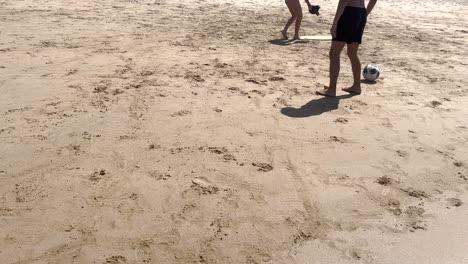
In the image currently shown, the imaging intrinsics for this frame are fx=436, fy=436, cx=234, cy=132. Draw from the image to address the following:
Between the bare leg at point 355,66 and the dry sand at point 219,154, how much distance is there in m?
0.16

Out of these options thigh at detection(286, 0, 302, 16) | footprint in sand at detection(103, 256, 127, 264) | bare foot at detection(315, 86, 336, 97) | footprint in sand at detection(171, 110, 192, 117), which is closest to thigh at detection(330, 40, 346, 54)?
bare foot at detection(315, 86, 336, 97)

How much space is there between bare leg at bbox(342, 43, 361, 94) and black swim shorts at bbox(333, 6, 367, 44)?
0.17m

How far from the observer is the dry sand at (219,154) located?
2.81 metres

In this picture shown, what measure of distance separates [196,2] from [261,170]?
864 centimetres

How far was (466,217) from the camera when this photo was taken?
126 inches

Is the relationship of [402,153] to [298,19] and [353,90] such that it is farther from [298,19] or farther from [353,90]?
[298,19]

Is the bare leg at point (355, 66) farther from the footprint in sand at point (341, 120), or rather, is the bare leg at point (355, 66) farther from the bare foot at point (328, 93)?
the footprint in sand at point (341, 120)

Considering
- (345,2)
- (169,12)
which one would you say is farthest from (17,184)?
(169,12)

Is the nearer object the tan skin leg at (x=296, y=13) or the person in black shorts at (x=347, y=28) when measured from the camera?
the person in black shorts at (x=347, y=28)

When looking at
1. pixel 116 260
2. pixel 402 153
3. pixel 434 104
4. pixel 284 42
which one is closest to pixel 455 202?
pixel 402 153

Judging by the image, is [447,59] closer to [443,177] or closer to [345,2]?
[345,2]

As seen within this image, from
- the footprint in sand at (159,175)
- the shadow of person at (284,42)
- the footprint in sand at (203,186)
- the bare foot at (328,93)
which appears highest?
the shadow of person at (284,42)

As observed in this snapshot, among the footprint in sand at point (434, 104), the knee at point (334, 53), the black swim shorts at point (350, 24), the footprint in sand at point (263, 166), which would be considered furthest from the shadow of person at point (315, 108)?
the footprint in sand at point (263, 166)

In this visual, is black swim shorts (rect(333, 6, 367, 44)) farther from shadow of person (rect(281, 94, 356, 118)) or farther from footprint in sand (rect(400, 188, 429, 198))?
footprint in sand (rect(400, 188, 429, 198))
